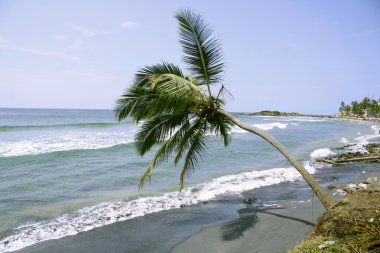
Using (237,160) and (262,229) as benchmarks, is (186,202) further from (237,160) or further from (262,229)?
(237,160)

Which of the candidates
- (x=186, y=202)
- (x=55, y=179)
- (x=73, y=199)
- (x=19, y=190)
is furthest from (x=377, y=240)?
(x=55, y=179)

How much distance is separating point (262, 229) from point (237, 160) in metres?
11.4

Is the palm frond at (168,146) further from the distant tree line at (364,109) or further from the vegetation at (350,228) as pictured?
the distant tree line at (364,109)

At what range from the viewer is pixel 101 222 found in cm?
824

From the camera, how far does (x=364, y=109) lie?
99250 mm

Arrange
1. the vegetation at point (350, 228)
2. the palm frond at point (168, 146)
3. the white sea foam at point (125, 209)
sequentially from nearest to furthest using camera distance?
the vegetation at point (350, 228) → the palm frond at point (168, 146) → the white sea foam at point (125, 209)

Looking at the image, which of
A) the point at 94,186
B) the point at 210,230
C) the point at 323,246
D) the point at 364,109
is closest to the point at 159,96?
the point at 210,230

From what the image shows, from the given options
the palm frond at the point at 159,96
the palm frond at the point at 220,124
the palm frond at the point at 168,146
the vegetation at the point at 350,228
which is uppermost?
the palm frond at the point at 159,96

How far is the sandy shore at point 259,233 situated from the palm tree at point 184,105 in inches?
51.4

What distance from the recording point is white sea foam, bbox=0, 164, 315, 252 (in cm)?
738

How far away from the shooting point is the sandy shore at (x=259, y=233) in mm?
6535

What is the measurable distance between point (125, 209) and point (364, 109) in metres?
107

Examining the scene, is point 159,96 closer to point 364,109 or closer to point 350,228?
point 350,228

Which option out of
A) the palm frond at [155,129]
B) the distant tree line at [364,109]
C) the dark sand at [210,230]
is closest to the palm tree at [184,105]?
the palm frond at [155,129]
